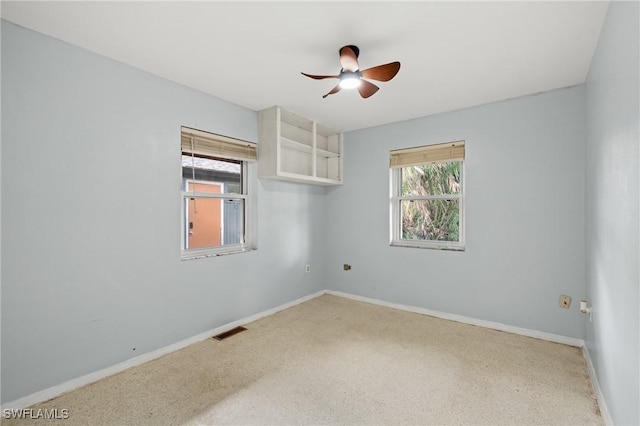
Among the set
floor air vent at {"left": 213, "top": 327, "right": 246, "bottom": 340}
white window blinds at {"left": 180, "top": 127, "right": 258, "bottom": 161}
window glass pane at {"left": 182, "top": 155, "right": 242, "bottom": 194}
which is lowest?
floor air vent at {"left": 213, "top": 327, "right": 246, "bottom": 340}

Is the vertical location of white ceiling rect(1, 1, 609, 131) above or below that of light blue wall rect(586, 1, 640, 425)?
above

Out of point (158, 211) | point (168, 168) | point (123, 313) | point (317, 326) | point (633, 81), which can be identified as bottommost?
point (317, 326)

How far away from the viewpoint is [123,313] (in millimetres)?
2342

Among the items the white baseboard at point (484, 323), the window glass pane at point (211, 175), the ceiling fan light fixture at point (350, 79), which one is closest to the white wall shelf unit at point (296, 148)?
the window glass pane at point (211, 175)

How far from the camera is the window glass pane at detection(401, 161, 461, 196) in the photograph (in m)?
3.58

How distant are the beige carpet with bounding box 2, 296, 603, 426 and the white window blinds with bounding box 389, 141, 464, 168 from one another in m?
1.94

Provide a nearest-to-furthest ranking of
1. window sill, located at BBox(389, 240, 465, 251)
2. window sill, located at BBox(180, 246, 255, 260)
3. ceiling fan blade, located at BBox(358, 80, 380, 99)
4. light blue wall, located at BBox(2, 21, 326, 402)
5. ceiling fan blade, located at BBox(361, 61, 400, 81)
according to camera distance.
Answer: light blue wall, located at BBox(2, 21, 326, 402) → ceiling fan blade, located at BBox(361, 61, 400, 81) → ceiling fan blade, located at BBox(358, 80, 380, 99) → window sill, located at BBox(180, 246, 255, 260) → window sill, located at BBox(389, 240, 465, 251)

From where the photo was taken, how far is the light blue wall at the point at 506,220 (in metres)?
2.79

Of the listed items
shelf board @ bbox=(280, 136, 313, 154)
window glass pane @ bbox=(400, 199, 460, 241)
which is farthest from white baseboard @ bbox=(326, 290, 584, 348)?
shelf board @ bbox=(280, 136, 313, 154)

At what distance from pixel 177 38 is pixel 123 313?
209cm

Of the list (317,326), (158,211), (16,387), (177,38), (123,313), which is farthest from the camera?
(317,326)

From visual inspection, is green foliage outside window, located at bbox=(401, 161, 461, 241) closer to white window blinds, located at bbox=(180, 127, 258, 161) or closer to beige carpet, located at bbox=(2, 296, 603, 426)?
beige carpet, located at bbox=(2, 296, 603, 426)

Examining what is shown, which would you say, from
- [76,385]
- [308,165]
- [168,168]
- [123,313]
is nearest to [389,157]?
[308,165]

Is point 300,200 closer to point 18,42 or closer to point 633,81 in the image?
point 18,42
